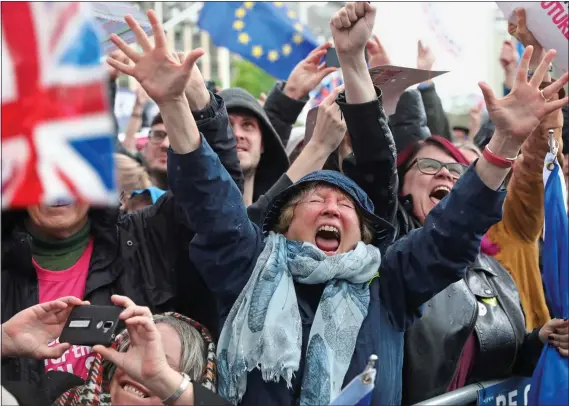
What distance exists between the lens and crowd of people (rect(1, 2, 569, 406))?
2896 millimetres

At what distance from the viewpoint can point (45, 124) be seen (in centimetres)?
230

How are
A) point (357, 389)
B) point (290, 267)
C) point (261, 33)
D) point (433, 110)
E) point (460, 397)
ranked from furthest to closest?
1. point (261, 33)
2. point (433, 110)
3. point (460, 397)
4. point (290, 267)
5. point (357, 389)

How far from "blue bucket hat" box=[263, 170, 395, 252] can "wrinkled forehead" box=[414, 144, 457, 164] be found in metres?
0.72

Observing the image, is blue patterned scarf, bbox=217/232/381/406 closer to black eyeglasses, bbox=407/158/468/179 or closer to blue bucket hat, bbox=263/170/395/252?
blue bucket hat, bbox=263/170/395/252

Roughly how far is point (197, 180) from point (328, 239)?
55cm

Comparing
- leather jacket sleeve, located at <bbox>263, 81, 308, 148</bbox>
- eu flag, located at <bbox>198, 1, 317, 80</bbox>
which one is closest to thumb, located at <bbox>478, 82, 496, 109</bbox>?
leather jacket sleeve, located at <bbox>263, 81, 308, 148</bbox>

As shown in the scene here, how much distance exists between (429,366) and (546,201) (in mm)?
734

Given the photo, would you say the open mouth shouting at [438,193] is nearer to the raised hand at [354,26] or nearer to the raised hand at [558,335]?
the raised hand at [558,335]

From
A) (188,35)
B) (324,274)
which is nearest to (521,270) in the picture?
(324,274)

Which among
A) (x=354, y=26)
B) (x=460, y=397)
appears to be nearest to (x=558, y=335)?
(x=460, y=397)

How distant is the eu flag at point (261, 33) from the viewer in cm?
633

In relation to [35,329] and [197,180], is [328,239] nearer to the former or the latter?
[197,180]

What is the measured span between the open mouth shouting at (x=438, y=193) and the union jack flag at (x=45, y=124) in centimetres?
193

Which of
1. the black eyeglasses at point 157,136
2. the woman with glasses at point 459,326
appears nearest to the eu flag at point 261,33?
the black eyeglasses at point 157,136
